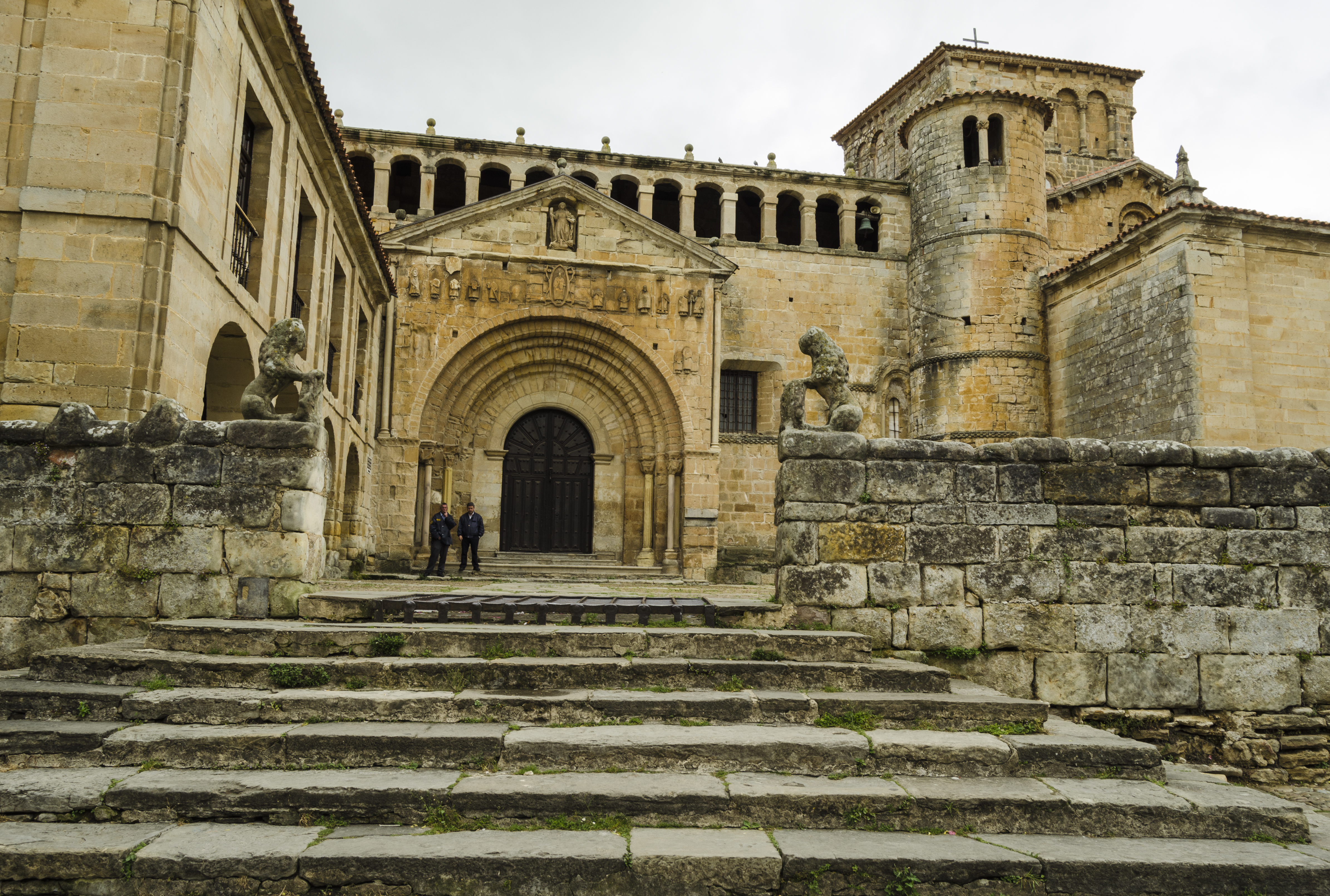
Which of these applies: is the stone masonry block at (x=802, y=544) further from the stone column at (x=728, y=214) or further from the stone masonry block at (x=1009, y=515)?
the stone column at (x=728, y=214)

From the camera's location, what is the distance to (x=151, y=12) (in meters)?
7.61

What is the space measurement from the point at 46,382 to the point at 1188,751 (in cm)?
1005

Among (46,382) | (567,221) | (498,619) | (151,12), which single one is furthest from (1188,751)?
(567,221)

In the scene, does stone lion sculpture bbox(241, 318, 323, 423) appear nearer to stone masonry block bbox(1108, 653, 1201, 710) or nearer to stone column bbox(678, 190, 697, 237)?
stone masonry block bbox(1108, 653, 1201, 710)

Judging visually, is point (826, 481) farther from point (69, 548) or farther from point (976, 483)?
point (69, 548)

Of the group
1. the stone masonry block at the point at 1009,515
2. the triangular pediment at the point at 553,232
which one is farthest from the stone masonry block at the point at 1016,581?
the triangular pediment at the point at 553,232

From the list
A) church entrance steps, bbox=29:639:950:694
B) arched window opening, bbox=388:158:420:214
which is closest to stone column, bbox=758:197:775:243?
arched window opening, bbox=388:158:420:214

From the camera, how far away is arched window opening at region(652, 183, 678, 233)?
2309 cm

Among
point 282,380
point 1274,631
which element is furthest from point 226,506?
point 1274,631

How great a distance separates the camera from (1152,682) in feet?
21.3

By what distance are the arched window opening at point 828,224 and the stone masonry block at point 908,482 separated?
58.2ft

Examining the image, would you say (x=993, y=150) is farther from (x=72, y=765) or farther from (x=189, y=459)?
(x=72, y=765)

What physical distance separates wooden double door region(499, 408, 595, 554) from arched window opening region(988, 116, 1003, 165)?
12522 mm

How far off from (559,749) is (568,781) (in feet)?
0.76
